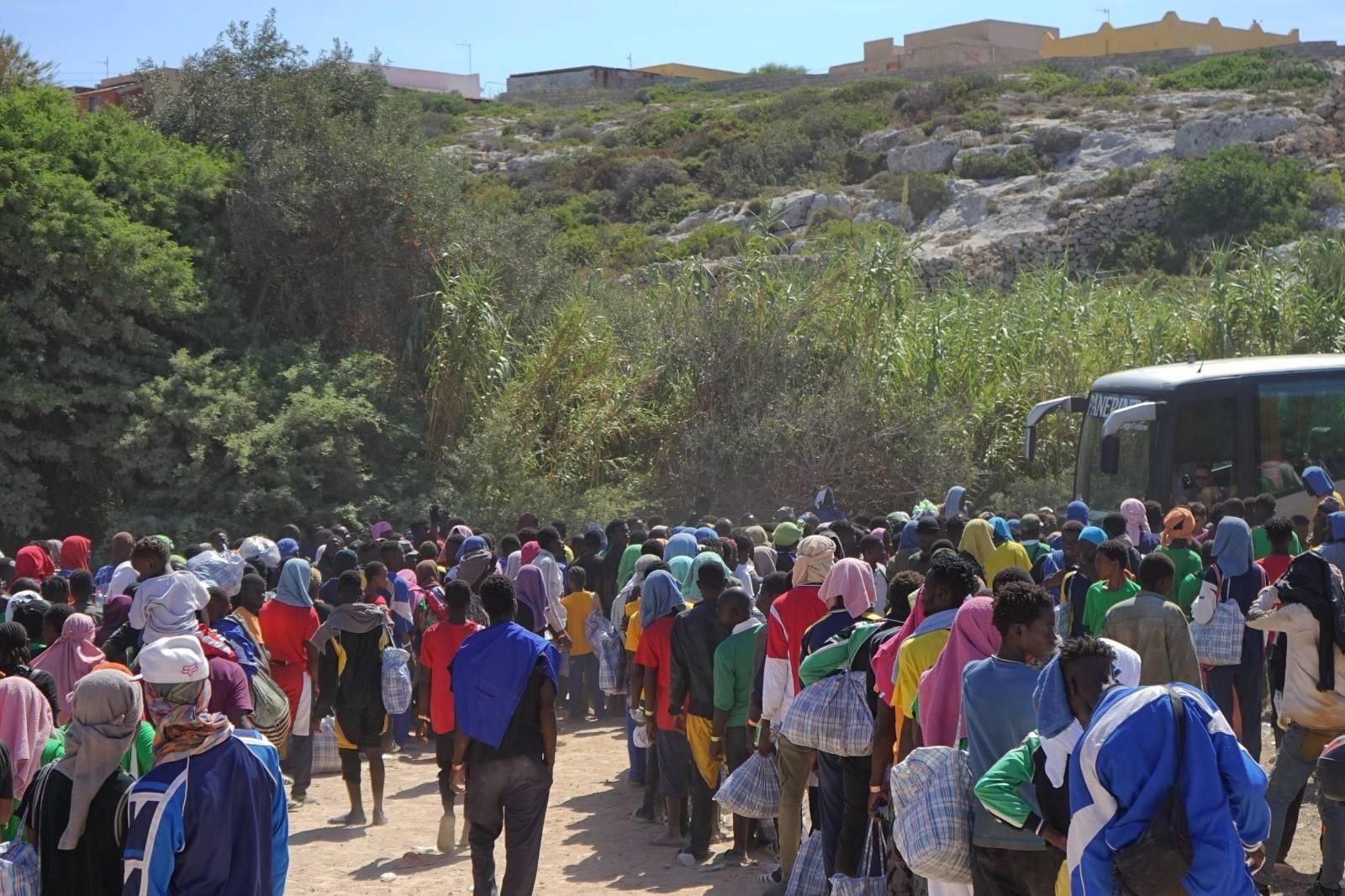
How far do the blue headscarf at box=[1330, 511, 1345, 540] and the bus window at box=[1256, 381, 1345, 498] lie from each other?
759cm

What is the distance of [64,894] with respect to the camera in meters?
4.21

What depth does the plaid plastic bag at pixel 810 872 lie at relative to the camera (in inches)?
245

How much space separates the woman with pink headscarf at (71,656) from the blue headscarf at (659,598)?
3115 mm

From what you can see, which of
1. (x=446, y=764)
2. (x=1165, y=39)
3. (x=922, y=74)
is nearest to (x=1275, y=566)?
(x=446, y=764)

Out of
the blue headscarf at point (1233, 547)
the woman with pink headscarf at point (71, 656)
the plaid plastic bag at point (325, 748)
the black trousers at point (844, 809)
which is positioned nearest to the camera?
the black trousers at point (844, 809)

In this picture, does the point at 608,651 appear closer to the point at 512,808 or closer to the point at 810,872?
the point at 512,808

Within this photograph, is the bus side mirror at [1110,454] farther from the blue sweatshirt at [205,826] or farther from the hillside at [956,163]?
the hillside at [956,163]

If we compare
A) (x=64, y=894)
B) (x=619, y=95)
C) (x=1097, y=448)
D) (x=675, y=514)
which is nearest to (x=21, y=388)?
(x=675, y=514)

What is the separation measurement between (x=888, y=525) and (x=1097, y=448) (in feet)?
17.8

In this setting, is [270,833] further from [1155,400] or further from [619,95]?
[619,95]

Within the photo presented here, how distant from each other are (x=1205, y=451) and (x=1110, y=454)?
137 cm

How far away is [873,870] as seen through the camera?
18.3 feet

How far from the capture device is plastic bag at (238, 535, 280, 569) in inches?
456

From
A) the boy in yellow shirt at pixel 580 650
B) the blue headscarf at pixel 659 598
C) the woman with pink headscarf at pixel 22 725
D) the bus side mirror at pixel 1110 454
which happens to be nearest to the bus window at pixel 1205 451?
the bus side mirror at pixel 1110 454
